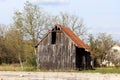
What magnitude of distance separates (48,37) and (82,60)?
7146mm

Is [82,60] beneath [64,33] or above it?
beneath

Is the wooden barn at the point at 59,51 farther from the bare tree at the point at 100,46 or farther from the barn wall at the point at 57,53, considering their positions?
the bare tree at the point at 100,46

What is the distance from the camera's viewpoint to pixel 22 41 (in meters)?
73.1

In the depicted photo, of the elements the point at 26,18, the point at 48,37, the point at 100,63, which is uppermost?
the point at 26,18

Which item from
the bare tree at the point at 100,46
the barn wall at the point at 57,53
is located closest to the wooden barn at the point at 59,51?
the barn wall at the point at 57,53

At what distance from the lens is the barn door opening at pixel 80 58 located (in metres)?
51.9

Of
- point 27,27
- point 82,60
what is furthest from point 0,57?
point 82,60

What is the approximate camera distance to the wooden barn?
50.8 meters

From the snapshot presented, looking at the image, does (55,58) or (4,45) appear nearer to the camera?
(55,58)

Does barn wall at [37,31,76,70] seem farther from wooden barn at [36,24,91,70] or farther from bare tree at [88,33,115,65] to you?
bare tree at [88,33,115,65]

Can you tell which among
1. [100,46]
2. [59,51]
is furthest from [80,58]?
[100,46]

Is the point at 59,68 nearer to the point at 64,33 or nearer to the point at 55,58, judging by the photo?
the point at 55,58

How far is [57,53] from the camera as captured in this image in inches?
2045

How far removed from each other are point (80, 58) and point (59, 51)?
13.8 feet
